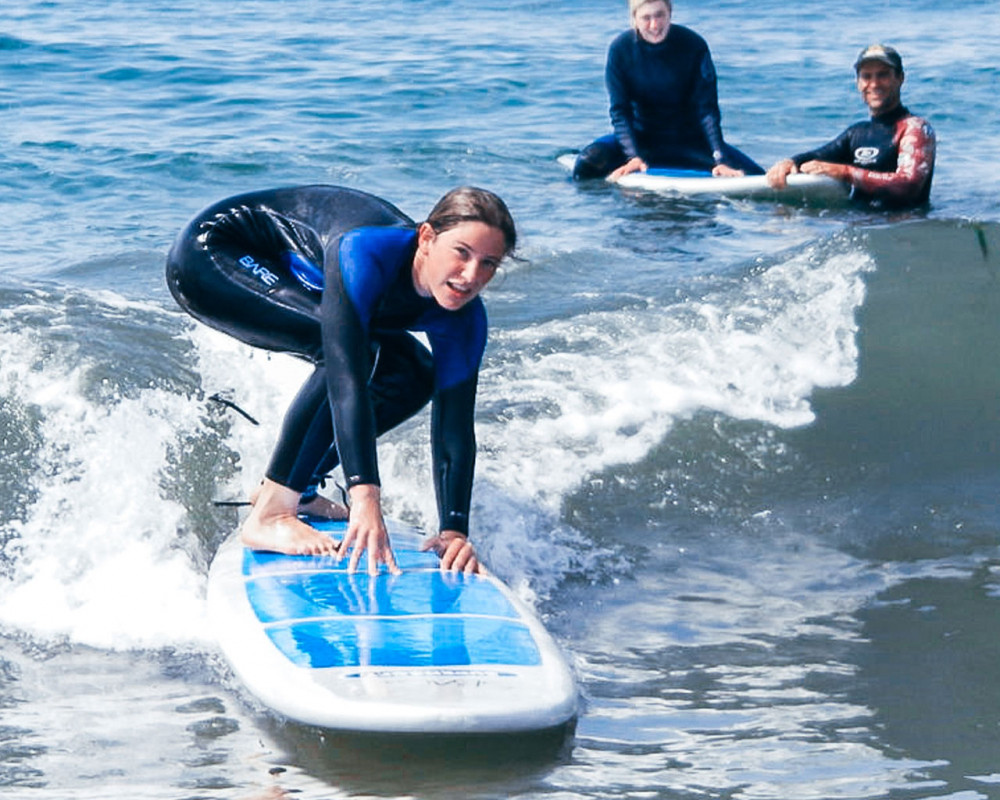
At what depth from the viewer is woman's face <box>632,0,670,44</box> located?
1093 cm

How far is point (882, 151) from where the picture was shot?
33.7ft

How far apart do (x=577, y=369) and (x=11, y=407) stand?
87.3 inches

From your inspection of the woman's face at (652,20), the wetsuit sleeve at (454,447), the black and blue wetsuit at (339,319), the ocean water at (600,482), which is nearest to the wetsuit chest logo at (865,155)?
the ocean water at (600,482)

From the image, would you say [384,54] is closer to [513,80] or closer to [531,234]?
[513,80]

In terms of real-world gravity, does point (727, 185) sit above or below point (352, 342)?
below

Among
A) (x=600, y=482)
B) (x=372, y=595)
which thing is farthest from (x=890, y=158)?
(x=372, y=595)

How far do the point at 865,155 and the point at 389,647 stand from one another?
6.95 m

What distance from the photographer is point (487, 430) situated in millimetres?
6469

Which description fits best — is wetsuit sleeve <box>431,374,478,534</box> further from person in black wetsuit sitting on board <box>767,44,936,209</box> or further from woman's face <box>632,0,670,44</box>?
woman's face <box>632,0,670,44</box>

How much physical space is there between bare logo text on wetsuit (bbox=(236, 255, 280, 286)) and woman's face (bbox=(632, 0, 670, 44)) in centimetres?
630

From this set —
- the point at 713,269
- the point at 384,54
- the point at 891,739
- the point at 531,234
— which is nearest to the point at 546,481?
the point at 891,739

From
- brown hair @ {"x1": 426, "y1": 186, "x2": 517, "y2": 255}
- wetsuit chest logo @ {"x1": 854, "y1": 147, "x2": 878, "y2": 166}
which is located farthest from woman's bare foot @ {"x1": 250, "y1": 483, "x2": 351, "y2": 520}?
wetsuit chest logo @ {"x1": 854, "y1": 147, "x2": 878, "y2": 166}

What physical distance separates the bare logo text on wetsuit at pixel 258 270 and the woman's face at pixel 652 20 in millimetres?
6304

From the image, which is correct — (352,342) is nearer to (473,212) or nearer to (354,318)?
(354,318)
